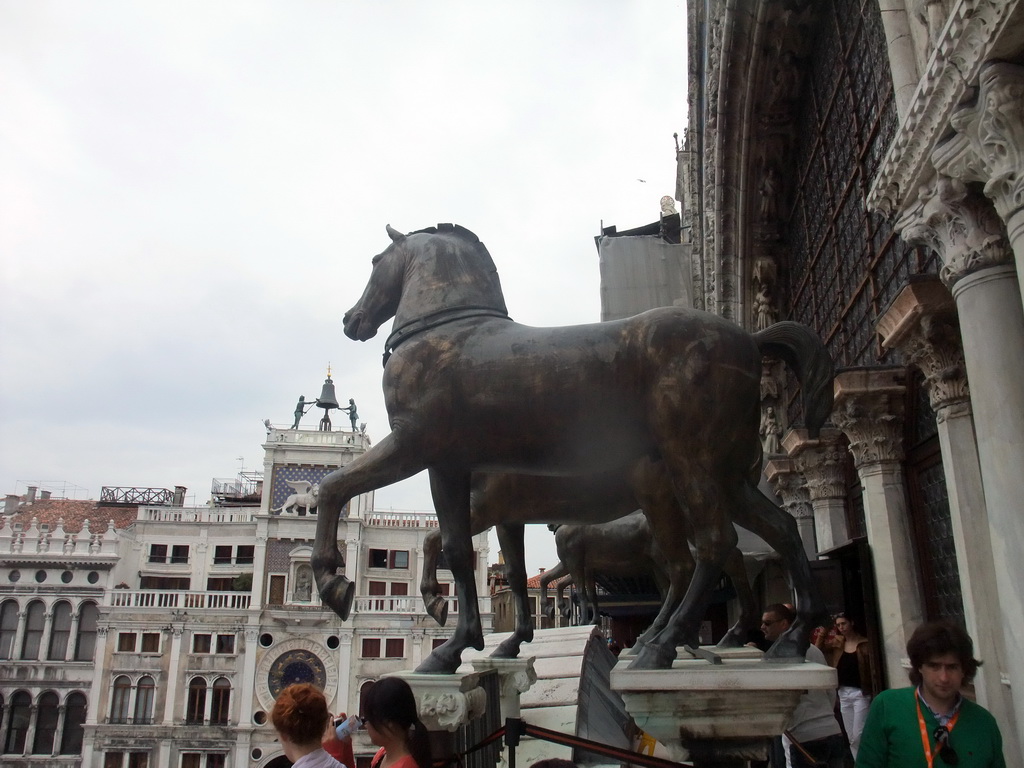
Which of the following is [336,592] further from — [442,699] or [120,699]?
[120,699]

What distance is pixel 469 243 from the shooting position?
378 cm

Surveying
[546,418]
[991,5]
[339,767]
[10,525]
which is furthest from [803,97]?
[10,525]

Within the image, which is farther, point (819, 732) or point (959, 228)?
point (959, 228)

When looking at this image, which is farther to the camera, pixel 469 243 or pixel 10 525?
pixel 10 525

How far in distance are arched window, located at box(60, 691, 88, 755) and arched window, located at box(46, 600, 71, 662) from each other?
1955 millimetres

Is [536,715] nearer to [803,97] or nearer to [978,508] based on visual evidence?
[978,508]

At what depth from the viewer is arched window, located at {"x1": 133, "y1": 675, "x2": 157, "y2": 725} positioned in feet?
118

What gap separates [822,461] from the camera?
30.0 feet

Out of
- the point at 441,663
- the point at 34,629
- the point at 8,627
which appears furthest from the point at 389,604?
the point at 441,663

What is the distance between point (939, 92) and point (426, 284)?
2.62 m

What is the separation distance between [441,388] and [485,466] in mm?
390

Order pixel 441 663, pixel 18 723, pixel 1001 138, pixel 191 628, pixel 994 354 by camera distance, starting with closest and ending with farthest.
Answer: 1. pixel 441 663
2. pixel 1001 138
3. pixel 994 354
4. pixel 18 723
5. pixel 191 628

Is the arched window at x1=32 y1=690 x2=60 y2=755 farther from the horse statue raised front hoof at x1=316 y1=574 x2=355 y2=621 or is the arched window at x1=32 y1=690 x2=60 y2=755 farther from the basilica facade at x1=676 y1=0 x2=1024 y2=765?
the horse statue raised front hoof at x1=316 y1=574 x2=355 y2=621

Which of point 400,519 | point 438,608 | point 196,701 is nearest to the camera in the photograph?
point 438,608
